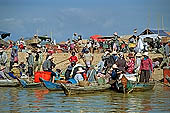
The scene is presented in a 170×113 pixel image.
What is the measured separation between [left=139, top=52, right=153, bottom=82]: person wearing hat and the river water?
70cm

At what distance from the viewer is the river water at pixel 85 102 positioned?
12.0 meters

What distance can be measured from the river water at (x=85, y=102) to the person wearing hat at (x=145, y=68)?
0.70 m

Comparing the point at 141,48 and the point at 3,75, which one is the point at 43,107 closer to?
the point at 3,75

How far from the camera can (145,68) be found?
17.0 meters

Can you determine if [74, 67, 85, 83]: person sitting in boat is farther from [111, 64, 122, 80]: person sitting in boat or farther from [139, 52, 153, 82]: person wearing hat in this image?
[139, 52, 153, 82]: person wearing hat

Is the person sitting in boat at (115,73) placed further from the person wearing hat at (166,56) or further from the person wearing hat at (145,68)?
the person wearing hat at (166,56)

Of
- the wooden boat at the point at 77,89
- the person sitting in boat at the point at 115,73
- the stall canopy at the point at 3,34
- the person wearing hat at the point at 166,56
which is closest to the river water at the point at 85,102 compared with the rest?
the wooden boat at the point at 77,89

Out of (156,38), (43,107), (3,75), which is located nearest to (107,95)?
(43,107)

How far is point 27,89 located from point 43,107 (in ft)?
18.7

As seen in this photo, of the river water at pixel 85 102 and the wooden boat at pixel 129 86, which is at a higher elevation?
the wooden boat at pixel 129 86

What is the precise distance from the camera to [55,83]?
16344mm

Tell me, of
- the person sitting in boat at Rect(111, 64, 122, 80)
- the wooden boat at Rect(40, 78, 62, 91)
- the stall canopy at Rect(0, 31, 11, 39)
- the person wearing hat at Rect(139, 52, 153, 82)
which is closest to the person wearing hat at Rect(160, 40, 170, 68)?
the person wearing hat at Rect(139, 52, 153, 82)

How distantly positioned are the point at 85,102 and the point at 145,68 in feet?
14.7

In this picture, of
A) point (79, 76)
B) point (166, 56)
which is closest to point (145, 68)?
point (79, 76)
